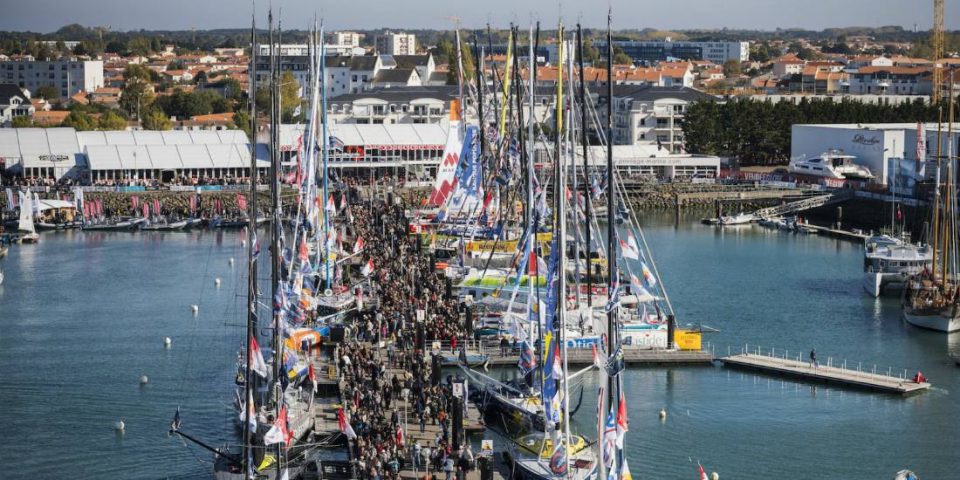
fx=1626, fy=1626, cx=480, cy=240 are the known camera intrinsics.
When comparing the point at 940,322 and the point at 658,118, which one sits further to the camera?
the point at 658,118

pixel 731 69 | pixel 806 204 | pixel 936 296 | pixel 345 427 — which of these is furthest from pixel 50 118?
pixel 731 69

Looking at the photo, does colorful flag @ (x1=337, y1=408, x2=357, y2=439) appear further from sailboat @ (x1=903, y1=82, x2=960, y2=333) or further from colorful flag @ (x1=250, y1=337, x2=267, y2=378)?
sailboat @ (x1=903, y1=82, x2=960, y2=333)

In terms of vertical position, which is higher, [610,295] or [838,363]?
[610,295]

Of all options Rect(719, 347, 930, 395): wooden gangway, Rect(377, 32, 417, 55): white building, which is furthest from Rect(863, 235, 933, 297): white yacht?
Rect(377, 32, 417, 55): white building

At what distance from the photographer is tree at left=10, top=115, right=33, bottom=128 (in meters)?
74.5

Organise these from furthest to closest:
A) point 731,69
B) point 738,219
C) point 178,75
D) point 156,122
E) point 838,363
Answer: point 731,69 → point 178,75 → point 156,122 → point 738,219 → point 838,363

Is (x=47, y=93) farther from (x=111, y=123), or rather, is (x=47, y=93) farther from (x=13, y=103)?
(x=111, y=123)

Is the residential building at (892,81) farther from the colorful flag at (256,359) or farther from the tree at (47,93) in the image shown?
the colorful flag at (256,359)

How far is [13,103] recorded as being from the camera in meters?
87.5

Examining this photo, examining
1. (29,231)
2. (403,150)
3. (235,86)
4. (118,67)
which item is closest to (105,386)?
(29,231)

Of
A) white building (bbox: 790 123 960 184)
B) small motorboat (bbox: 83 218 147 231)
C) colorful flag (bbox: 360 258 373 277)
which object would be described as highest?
white building (bbox: 790 123 960 184)

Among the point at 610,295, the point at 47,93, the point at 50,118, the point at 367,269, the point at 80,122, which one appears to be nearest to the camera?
the point at 610,295

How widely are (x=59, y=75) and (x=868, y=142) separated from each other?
71.0 metres

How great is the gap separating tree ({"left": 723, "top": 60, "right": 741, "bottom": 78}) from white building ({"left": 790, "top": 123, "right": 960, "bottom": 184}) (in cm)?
7214
